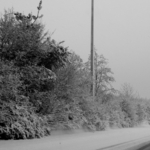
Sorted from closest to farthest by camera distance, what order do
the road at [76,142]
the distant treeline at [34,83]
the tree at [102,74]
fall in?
the road at [76,142]
the distant treeline at [34,83]
the tree at [102,74]

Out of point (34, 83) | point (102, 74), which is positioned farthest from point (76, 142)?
point (102, 74)

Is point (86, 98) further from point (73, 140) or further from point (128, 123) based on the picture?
point (128, 123)

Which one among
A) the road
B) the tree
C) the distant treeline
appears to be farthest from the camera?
the tree

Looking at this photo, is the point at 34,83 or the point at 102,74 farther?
the point at 102,74

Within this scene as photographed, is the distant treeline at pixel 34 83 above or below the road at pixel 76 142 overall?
above

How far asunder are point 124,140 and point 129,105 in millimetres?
9326

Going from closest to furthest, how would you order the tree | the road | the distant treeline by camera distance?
the road → the distant treeline → the tree

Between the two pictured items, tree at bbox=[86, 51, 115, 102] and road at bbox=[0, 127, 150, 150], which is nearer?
road at bbox=[0, 127, 150, 150]

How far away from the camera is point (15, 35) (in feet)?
44.2

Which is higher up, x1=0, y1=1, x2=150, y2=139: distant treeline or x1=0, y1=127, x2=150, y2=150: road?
x1=0, y1=1, x2=150, y2=139: distant treeline

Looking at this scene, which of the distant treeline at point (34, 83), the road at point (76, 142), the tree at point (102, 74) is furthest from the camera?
the tree at point (102, 74)

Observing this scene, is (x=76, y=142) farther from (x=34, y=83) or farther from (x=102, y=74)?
(x=102, y=74)

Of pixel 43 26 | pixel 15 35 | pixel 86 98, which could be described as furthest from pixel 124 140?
pixel 15 35

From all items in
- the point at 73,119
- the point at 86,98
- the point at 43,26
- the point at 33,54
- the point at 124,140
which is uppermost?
the point at 43,26
